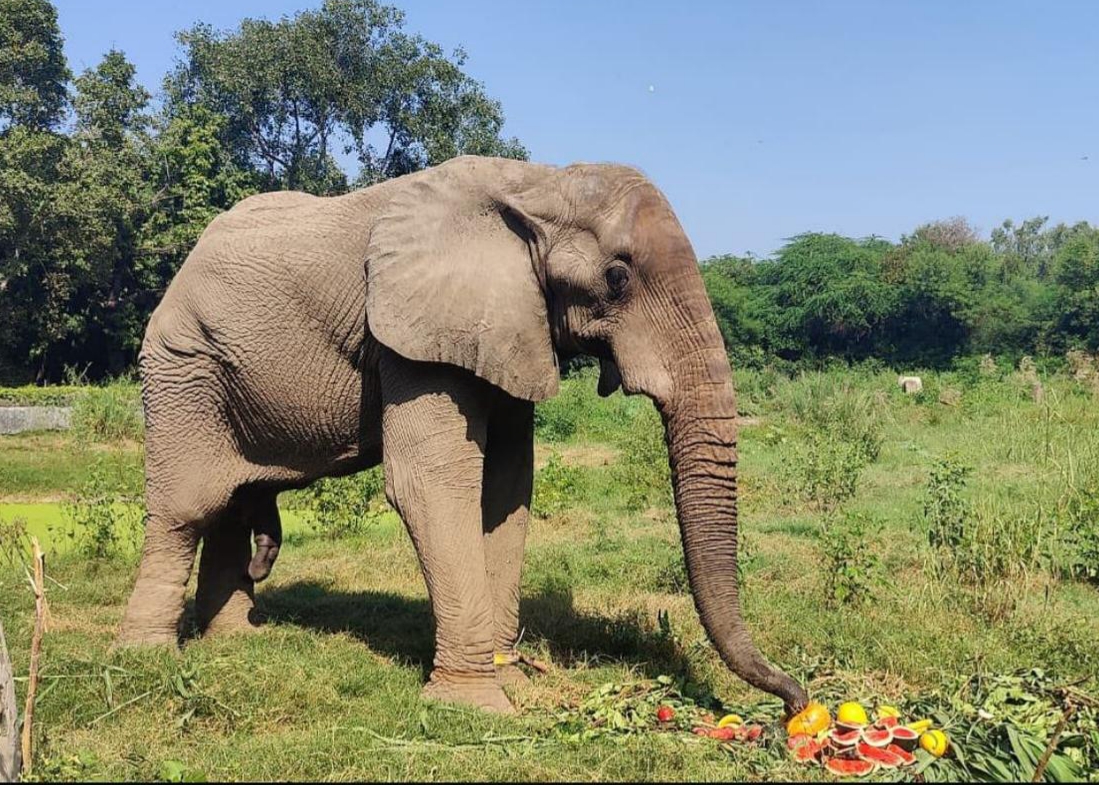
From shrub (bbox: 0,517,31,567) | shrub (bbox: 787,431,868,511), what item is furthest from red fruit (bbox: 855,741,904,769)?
shrub (bbox: 787,431,868,511)

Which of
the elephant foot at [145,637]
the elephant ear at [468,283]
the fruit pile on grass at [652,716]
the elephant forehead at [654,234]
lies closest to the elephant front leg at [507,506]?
the elephant ear at [468,283]

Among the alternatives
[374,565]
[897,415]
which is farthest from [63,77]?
[374,565]

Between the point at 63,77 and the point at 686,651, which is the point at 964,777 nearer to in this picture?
the point at 686,651

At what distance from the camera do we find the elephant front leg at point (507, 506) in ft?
21.1

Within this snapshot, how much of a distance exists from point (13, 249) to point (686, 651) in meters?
29.9

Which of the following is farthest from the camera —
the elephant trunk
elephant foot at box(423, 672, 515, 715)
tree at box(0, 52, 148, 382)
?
tree at box(0, 52, 148, 382)

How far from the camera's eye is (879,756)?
4129mm

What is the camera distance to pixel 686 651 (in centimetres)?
626

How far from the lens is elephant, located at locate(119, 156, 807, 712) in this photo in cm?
504

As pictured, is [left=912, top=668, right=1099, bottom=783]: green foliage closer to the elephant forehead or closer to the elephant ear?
the elephant forehead

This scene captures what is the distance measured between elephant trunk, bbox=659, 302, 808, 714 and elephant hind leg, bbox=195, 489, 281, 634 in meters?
3.58

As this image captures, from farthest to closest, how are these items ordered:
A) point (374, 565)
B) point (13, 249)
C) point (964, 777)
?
1. point (13, 249)
2. point (374, 565)
3. point (964, 777)

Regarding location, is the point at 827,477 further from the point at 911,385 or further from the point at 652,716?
the point at 911,385

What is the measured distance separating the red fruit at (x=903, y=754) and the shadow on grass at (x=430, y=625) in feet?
5.61
